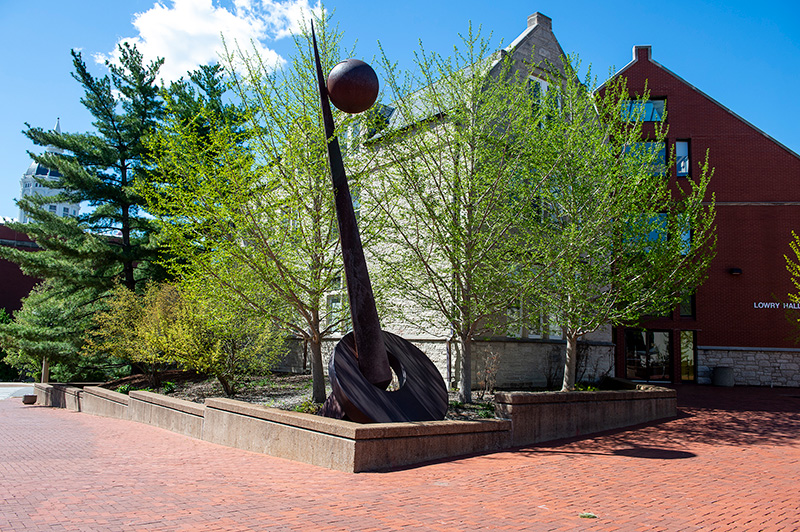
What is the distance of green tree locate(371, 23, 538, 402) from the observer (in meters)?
11.3

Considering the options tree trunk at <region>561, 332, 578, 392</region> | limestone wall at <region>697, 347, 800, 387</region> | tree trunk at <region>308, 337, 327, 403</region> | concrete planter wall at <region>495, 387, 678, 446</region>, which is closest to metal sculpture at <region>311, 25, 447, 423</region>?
concrete planter wall at <region>495, 387, 678, 446</region>

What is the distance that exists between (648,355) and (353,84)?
21.7m

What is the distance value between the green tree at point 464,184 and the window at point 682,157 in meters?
16.6

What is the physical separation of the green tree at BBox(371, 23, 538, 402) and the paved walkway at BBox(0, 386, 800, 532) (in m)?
3.48

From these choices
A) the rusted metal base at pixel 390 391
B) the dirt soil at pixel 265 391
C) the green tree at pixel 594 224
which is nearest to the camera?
the rusted metal base at pixel 390 391

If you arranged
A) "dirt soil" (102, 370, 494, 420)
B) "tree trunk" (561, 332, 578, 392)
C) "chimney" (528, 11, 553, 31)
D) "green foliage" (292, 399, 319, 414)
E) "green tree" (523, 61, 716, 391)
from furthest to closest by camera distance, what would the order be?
"chimney" (528, 11, 553, 31), "tree trunk" (561, 332, 578, 392), "green tree" (523, 61, 716, 391), "dirt soil" (102, 370, 494, 420), "green foliage" (292, 399, 319, 414)

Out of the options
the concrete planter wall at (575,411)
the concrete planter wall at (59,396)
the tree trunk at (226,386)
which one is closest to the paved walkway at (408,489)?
the concrete planter wall at (575,411)

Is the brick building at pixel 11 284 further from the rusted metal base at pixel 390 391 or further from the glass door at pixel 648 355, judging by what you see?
the rusted metal base at pixel 390 391

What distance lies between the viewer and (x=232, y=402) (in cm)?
959

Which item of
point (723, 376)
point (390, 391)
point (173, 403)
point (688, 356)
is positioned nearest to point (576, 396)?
point (390, 391)

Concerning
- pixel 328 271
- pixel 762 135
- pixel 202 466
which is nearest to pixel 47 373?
pixel 328 271

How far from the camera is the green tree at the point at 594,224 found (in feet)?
39.3

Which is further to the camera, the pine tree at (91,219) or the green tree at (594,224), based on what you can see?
the pine tree at (91,219)

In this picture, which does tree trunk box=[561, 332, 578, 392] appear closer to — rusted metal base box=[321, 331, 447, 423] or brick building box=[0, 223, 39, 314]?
rusted metal base box=[321, 331, 447, 423]
